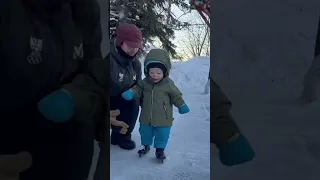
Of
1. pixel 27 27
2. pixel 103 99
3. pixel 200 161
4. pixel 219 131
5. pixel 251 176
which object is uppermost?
pixel 27 27

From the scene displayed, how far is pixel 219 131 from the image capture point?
1.44 meters

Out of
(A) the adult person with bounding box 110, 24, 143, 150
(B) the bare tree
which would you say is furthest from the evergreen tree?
(A) the adult person with bounding box 110, 24, 143, 150

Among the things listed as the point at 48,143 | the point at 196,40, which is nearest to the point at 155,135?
the point at 48,143

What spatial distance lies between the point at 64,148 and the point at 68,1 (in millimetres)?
534

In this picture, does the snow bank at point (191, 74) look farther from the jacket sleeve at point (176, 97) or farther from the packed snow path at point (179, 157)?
the jacket sleeve at point (176, 97)

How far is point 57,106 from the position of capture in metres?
1.44

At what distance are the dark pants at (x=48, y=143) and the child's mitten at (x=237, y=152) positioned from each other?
487mm

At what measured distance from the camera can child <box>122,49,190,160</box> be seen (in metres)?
2.52

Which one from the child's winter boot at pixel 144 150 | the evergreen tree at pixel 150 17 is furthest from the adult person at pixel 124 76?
the evergreen tree at pixel 150 17

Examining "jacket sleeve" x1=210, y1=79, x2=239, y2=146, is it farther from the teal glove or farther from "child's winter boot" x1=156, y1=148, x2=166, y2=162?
"child's winter boot" x1=156, y1=148, x2=166, y2=162

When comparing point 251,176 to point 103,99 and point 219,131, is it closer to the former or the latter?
point 219,131

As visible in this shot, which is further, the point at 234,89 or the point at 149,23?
the point at 149,23

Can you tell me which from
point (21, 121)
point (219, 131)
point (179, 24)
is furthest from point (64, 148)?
point (179, 24)

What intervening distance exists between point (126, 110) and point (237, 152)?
1415 mm
